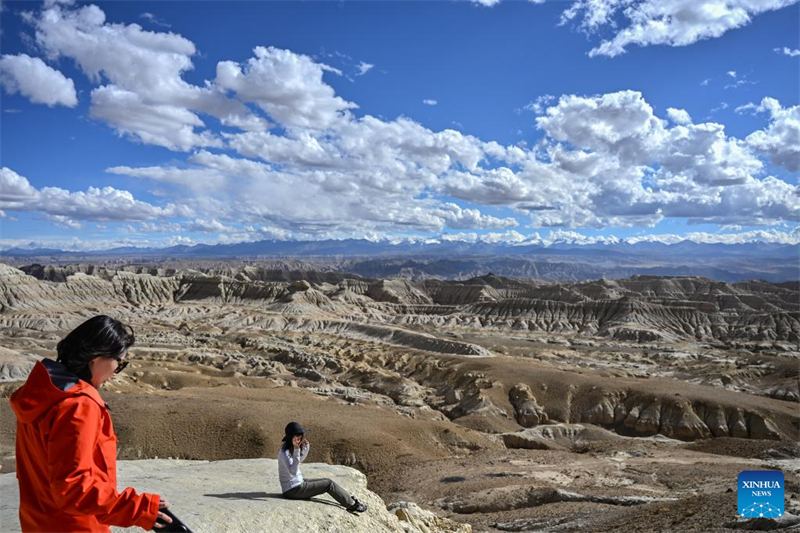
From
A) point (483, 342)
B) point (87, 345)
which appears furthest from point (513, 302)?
point (87, 345)

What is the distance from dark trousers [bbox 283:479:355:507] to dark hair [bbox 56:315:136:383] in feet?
21.4

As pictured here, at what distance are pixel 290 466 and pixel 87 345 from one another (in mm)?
6364

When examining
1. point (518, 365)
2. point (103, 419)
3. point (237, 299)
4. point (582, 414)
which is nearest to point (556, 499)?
point (103, 419)

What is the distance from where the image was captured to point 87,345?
12.8ft

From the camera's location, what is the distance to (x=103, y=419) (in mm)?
3867

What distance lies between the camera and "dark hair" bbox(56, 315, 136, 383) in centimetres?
387

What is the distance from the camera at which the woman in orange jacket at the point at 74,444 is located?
353 cm

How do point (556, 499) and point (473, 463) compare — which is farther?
point (473, 463)

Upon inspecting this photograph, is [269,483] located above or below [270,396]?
above

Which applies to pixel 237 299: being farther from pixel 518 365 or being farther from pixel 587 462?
pixel 587 462

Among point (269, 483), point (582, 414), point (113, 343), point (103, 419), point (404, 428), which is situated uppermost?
point (113, 343)

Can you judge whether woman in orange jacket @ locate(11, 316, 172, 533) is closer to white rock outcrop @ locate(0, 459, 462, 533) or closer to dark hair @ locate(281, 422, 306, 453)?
white rock outcrop @ locate(0, 459, 462, 533)

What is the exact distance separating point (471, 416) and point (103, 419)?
42.3 m

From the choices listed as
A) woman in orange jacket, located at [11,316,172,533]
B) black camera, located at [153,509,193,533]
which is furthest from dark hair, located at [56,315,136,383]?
black camera, located at [153,509,193,533]
